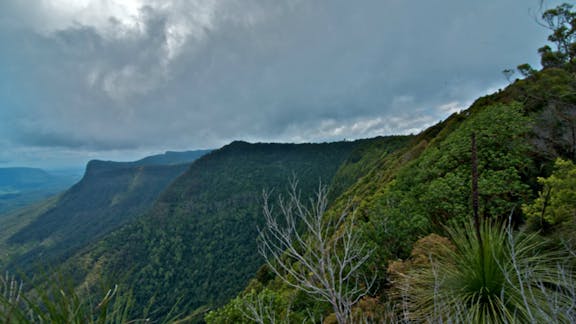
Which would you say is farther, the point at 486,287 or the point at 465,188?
the point at 465,188

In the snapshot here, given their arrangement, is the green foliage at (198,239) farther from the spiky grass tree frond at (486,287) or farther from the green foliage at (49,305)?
the green foliage at (49,305)

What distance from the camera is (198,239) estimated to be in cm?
10706

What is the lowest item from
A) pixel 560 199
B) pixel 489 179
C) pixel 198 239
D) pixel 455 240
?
pixel 198 239

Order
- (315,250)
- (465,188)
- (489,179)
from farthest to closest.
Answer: (465,188)
(489,179)
(315,250)

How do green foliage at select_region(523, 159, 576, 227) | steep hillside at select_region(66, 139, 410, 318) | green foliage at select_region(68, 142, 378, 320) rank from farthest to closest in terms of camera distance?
steep hillside at select_region(66, 139, 410, 318) < green foliage at select_region(68, 142, 378, 320) < green foliage at select_region(523, 159, 576, 227)

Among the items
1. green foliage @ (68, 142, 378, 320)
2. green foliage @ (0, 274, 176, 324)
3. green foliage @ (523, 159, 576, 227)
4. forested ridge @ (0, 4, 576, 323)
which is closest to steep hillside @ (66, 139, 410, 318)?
green foliage @ (68, 142, 378, 320)

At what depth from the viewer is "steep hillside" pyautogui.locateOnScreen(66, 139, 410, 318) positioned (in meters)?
83.8

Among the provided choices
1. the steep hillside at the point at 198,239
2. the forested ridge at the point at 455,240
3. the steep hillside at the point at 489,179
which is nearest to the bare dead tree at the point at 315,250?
the forested ridge at the point at 455,240

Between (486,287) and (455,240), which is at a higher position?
(455,240)

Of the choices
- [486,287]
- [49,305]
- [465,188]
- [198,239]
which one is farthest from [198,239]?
[49,305]

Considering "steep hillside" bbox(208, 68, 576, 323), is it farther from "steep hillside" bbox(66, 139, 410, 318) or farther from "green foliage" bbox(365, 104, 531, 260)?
"steep hillside" bbox(66, 139, 410, 318)

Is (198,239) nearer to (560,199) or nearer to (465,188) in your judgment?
(465,188)

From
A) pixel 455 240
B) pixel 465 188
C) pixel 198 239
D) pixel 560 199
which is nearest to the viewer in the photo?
pixel 455 240

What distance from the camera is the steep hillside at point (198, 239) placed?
8381cm
